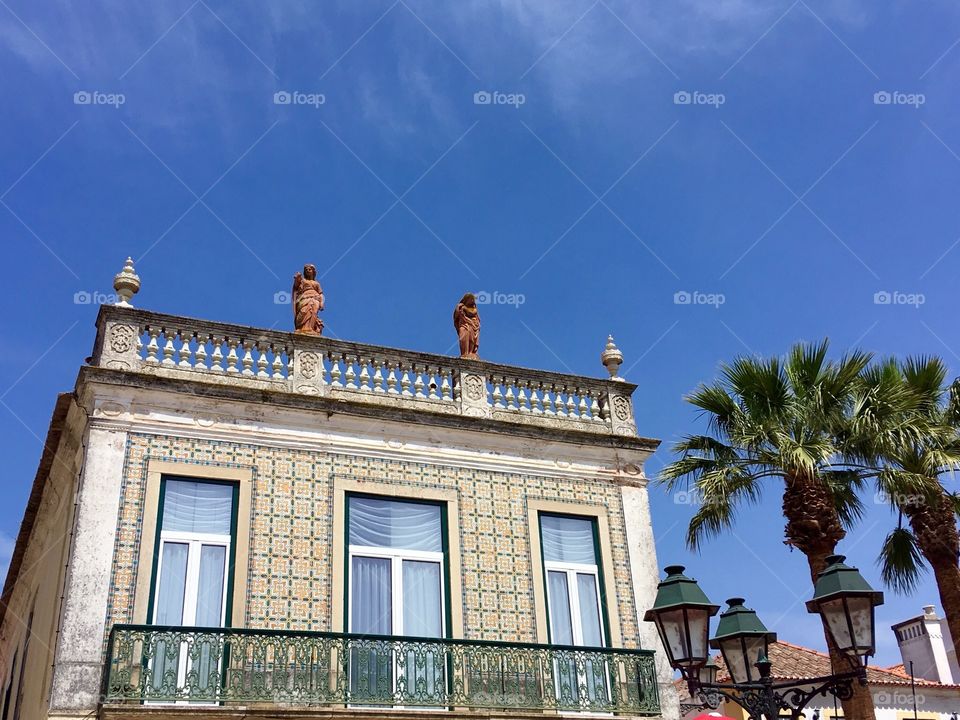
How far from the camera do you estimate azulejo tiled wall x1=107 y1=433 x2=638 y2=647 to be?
1137 cm

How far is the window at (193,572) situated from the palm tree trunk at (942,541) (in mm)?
9267

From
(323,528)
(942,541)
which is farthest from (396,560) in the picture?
(942,541)

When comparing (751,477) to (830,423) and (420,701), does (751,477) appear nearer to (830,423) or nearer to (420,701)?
(830,423)

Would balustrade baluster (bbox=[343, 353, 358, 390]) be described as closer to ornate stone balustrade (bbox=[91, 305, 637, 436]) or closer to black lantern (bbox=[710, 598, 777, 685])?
ornate stone balustrade (bbox=[91, 305, 637, 436])

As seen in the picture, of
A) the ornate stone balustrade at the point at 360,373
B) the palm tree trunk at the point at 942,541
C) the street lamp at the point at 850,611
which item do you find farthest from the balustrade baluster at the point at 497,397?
the street lamp at the point at 850,611

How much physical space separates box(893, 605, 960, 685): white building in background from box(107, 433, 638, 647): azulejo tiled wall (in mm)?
15658

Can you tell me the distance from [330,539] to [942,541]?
8.46 metres

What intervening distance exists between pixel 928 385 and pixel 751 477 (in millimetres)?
3206

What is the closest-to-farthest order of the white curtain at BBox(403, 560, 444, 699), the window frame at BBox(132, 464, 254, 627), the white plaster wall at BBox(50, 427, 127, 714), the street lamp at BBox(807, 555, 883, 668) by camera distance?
A: the street lamp at BBox(807, 555, 883, 668) < the white plaster wall at BBox(50, 427, 127, 714) < the window frame at BBox(132, 464, 254, 627) < the white curtain at BBox(403, 560, 444, 699)

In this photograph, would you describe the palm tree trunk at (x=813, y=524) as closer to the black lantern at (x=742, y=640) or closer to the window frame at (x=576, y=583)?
the window frame at (x=576, y=583)

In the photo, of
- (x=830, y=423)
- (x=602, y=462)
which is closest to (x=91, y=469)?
(x=602, y=462)

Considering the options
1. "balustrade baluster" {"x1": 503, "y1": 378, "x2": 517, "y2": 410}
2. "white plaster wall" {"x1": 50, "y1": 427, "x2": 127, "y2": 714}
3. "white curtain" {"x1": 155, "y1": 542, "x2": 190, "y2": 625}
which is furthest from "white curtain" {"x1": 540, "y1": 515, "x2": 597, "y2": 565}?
"white plaster wall" {"x1": 50, "y1": 427, "x2": 127, "y2": 714}

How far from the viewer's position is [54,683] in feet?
33.0

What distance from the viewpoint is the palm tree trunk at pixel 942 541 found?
13641 mm
